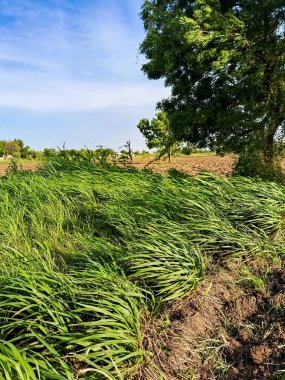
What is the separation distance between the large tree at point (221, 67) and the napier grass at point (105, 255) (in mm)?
3837

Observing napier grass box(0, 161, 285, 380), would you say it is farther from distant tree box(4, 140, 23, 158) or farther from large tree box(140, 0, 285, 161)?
distant tree box(4, 140, 23, 158)

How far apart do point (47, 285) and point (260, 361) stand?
1.83m

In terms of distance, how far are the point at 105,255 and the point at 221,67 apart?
271 inches

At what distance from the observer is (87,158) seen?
449 inches

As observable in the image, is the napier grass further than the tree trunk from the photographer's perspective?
No

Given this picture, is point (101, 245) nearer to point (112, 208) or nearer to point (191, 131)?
point (112, 208)

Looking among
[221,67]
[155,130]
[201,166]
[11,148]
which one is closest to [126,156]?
[221,67]

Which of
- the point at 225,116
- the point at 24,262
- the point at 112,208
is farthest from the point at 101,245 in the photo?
the point at 225,116

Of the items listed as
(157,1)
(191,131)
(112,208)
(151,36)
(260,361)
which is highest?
(157,1)

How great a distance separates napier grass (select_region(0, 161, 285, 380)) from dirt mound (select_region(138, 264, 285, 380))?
0.18 m

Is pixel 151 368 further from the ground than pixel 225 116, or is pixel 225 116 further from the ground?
pixel 225 116

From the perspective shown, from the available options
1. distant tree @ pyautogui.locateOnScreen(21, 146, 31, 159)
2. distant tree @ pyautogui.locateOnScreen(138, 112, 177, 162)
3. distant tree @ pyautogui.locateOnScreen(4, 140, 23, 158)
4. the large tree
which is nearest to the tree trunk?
the large tree

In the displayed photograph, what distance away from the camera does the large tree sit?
9.16 metres

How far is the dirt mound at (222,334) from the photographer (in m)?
3.00
